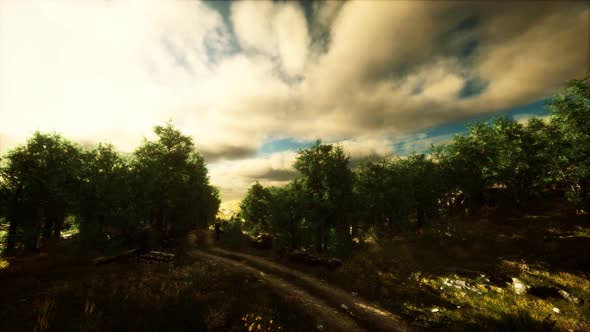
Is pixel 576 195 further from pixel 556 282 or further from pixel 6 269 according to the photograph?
pixel 6 269

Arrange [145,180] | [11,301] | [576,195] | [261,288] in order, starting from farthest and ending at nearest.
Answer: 1. [576,195]
2. [145,180]
3. [261,288]
4. [11,301]

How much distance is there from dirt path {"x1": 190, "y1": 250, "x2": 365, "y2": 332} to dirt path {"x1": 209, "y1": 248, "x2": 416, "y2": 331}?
467 mm

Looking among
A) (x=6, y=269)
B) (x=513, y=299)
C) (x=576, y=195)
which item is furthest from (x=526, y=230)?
(x=6, y=269)

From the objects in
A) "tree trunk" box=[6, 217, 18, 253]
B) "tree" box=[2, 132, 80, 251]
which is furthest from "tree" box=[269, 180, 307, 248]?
"tree trunk" box=[6, 217, 18, 253]

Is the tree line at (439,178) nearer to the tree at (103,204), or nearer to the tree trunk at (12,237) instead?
the tree at (103,204)

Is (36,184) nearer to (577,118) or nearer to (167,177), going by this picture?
(167,177)

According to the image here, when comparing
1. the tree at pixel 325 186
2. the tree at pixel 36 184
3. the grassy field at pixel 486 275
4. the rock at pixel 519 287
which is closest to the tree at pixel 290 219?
the tree at pixel 325 186

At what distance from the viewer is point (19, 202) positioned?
2533cm

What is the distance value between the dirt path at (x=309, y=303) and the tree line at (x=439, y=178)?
9.52 metres

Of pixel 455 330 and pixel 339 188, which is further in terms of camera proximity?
Answer: pixel 339 188

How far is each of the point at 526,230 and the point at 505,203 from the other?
17.6m

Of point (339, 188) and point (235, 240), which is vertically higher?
point (339, 188)

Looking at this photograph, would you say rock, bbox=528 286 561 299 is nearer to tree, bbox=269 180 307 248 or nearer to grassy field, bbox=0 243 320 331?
grassy field, bbox=0 243 320 331

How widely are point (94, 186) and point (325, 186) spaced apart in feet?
79.3
